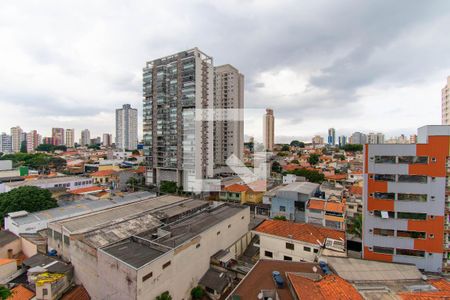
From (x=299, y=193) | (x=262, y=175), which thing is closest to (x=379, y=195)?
(x=299, y=193)

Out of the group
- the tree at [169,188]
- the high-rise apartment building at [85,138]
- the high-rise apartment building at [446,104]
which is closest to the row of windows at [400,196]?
the tree at [169,188]

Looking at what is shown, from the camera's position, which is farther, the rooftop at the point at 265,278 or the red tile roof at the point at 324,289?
the rooftop at the point at 265,278

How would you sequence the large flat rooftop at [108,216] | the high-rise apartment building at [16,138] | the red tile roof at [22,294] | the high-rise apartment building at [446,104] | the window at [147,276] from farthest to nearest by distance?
the high-rise apartment building at [16,138]
the high-rise apartment building at [446,104]
the large flat rooftop at [108,216]
the red tile roof at [22,294]
the window at [147,276]

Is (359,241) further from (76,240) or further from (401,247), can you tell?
(76,240)

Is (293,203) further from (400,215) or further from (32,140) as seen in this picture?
(32,140)

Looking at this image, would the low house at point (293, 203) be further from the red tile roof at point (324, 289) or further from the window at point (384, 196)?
the red tile roof at point (324, 289)
